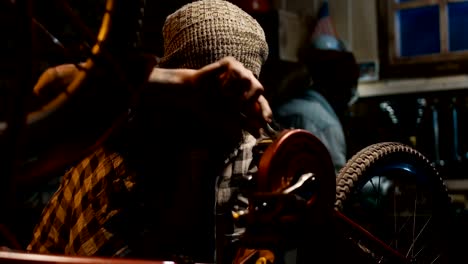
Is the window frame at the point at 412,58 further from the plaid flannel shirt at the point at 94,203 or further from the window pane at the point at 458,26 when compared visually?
the plaid flannel shirt at the point at 94,203

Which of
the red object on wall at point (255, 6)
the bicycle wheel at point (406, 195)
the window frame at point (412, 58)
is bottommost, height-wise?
the bicycle wheel at point (406, 195)

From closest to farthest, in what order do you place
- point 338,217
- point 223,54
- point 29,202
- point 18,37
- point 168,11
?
point 18,37, point 338,217, point 223,54, point 29,202, point 168,11

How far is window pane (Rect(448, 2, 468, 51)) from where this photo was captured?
6.08 metres

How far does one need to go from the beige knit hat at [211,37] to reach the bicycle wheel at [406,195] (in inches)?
21.8

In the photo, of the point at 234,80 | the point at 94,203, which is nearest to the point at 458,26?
the point at 94,203

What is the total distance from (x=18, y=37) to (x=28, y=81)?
0.26 feet

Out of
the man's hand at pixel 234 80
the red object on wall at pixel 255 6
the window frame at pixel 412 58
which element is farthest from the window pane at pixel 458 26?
the man's hand at pixel 234 80

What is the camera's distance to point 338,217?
2.06 metres

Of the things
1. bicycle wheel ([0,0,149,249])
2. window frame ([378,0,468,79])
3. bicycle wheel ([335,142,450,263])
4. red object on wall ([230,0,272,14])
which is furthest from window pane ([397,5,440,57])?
bicycle wheel ([0,0,149,249])

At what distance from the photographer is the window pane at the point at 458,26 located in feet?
19.9

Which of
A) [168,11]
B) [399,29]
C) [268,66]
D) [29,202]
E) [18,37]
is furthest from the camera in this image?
[268,66]

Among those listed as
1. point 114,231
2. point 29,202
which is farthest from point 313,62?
point 114,231

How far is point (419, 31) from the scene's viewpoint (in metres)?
6.32

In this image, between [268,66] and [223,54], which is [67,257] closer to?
[223,54]
